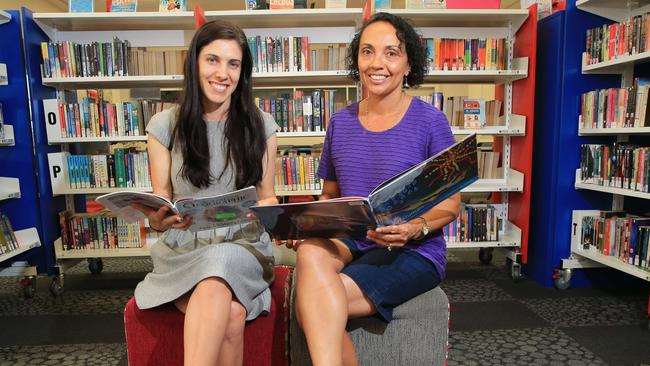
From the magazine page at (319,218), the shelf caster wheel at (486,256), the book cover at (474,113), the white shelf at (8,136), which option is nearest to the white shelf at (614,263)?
the shelf caster wheel at (486,256)

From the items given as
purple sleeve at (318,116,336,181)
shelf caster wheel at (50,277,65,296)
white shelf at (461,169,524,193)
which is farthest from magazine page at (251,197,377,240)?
Answer: shelf caster wheel at (50,277,65,296)

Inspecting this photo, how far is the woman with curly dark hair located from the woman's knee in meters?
0.15

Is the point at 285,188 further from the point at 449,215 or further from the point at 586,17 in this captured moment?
the point at 586,17

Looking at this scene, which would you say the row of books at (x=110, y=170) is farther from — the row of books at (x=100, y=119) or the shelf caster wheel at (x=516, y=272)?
the shelf caster wheel at (x=516, y=272)

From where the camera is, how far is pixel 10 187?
2760mm

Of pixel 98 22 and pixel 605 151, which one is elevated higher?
pixel 98 22

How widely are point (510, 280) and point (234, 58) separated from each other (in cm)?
231

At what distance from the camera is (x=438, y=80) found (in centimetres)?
311

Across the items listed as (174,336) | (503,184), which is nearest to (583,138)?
(503,184)

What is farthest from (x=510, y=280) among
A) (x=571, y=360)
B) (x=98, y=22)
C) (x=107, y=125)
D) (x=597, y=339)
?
(x=98, y=22)

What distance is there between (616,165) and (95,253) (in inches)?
122

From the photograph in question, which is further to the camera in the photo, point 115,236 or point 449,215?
point 115,236

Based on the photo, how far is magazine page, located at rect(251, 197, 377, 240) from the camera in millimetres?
1071

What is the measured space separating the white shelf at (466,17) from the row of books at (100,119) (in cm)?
171
